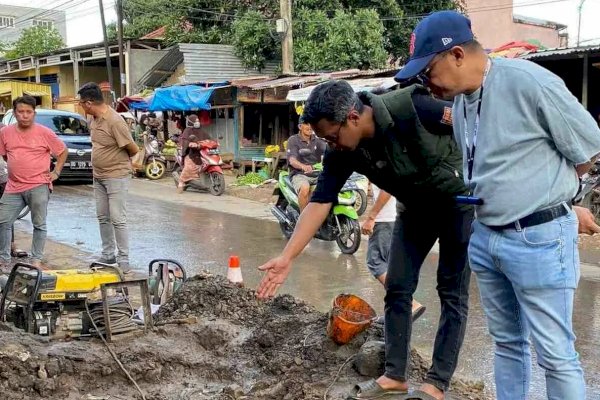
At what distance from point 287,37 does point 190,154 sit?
5906mm

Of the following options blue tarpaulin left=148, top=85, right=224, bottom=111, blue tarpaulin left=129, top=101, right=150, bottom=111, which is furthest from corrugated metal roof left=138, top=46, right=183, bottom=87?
blue tarpaulin left=148, top=85, right=224, bottom=111

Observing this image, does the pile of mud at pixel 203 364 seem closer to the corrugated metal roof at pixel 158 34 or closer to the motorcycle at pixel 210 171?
the motorcycle at pixel 210 171

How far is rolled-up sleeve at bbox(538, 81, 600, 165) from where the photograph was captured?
267cm

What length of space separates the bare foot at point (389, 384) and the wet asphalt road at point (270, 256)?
3.58 feet

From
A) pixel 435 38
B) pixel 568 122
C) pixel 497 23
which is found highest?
pixel 497 23

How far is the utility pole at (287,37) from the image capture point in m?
19.5

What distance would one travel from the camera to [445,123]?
3420 mm

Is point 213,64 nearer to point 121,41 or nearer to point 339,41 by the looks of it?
point 121,41

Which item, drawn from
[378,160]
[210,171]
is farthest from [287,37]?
[378,160]

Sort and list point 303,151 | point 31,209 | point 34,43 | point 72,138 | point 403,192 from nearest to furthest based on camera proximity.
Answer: point 403,192 < point 31,209 < point 303,151 < point 72,138 < point 34,43

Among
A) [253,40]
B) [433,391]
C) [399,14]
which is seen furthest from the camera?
[399,14]

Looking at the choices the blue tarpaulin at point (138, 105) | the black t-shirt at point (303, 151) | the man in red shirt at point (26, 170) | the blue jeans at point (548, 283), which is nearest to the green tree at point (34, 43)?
the blue tarpaulin at point (138, 105)

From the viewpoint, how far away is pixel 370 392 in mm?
3742

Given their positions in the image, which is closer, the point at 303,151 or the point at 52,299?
the point at 52,299
